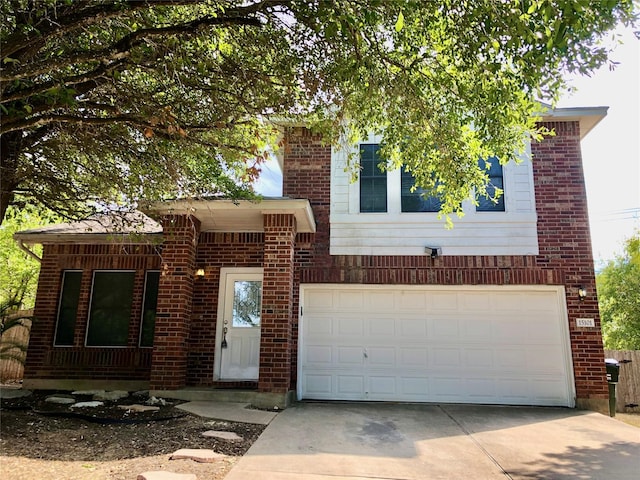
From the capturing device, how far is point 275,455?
14.2ft

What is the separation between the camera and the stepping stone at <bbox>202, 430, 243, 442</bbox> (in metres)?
4.84

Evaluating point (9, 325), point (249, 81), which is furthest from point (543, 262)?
point (9, 325)

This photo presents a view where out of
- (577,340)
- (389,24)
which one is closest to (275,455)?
(389,24)

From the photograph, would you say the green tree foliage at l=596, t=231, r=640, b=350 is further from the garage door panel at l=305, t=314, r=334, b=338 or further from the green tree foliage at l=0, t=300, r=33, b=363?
the green tree foliage at l=0, t=300, r=33, b=363

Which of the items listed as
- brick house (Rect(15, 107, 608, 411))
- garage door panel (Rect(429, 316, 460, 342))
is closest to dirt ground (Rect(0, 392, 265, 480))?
brick house (Rect(15, 107, 608, 411))

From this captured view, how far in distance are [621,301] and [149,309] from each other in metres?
17.2

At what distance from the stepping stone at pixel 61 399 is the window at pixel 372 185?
5.85m

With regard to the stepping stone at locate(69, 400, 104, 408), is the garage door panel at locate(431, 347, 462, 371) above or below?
above

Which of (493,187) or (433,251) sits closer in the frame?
(433,251)

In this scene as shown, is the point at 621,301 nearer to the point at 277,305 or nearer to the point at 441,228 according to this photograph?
the point at 441,228

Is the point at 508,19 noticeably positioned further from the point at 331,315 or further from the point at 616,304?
the point at 616,304

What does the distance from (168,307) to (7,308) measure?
192 inches

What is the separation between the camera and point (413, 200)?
875 centimetres

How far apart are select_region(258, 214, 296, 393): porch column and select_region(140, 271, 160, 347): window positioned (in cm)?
261
